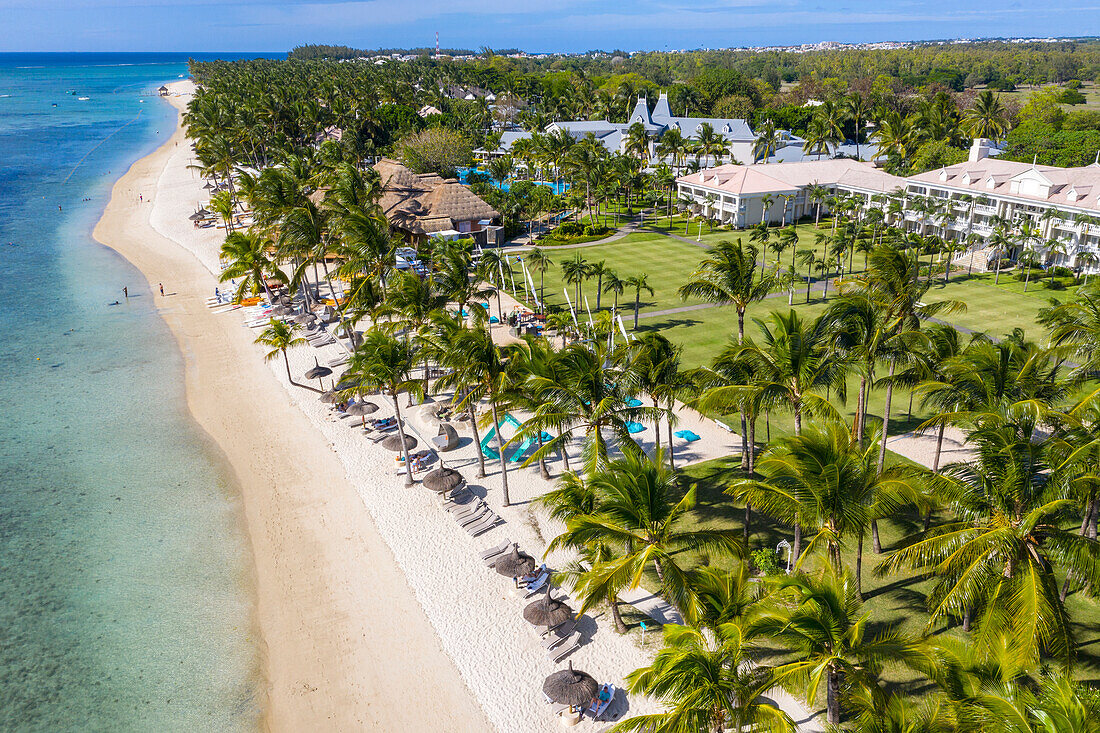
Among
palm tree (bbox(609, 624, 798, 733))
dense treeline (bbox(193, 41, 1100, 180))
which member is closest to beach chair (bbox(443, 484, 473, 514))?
Answer: palm tree (bbox(609, 624, 798, 733))

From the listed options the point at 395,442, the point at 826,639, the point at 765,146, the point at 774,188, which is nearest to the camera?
the point at 826,639

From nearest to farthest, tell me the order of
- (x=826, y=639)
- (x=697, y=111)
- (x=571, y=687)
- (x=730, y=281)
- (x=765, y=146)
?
(x=826, y=639) < (x=571, y=687) < (x=730, y=281) < (x=765, y=146) < (x=697, y=111)

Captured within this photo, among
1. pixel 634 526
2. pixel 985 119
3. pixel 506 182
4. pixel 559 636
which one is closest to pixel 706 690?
pixel 634 526

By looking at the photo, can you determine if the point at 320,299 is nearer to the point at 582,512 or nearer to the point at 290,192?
the point at 290,192

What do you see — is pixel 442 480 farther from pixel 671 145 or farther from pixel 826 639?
pixel 671 145

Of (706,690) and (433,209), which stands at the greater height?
(433,209)

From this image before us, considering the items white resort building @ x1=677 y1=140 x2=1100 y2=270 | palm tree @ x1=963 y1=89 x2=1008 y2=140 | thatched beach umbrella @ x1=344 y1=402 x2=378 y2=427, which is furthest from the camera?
palm tree @ x1=963 y1=89 x2=1008 y2=140

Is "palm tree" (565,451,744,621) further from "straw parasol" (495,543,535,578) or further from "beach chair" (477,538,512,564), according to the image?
"beach chair" (477,538,512,564)
